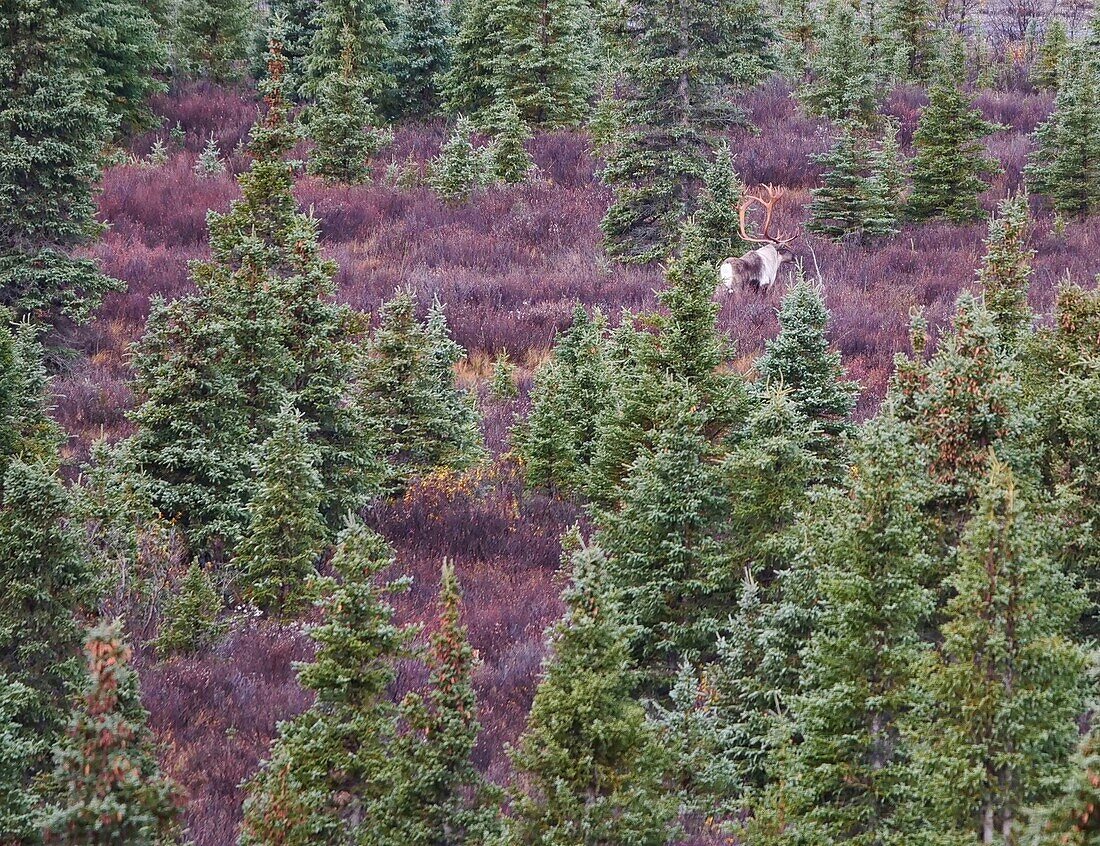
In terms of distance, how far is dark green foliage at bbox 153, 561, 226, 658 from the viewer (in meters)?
8.04

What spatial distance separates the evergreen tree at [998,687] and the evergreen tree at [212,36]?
34.1 m

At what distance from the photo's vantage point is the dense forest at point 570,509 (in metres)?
5.00

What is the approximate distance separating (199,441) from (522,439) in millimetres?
4322

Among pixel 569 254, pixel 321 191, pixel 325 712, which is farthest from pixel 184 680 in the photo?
pixel 321 191

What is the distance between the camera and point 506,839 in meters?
5.00

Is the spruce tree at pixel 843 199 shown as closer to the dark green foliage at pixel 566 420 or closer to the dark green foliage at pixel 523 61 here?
the dark green foliage at pixel 523 61

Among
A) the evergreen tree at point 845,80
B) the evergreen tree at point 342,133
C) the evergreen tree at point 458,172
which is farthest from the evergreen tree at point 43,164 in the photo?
the evergreen tree at point 845,80

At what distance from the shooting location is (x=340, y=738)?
5.50 m

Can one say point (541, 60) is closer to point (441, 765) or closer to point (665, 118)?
point (665, 118)

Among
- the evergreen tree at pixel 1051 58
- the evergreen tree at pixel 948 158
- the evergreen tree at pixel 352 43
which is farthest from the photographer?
the evergreen tree at pixel 1051 58

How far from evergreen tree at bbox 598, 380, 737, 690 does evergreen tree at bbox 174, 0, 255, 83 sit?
30.8 m

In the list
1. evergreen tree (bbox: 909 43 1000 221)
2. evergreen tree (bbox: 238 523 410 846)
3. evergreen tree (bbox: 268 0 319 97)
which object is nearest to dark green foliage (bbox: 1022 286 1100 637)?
evergreen tree (bbox: 238 523 410 846)

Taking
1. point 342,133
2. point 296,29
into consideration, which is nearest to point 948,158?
point 342,133

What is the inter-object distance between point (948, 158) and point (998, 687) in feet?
A: 63.2
